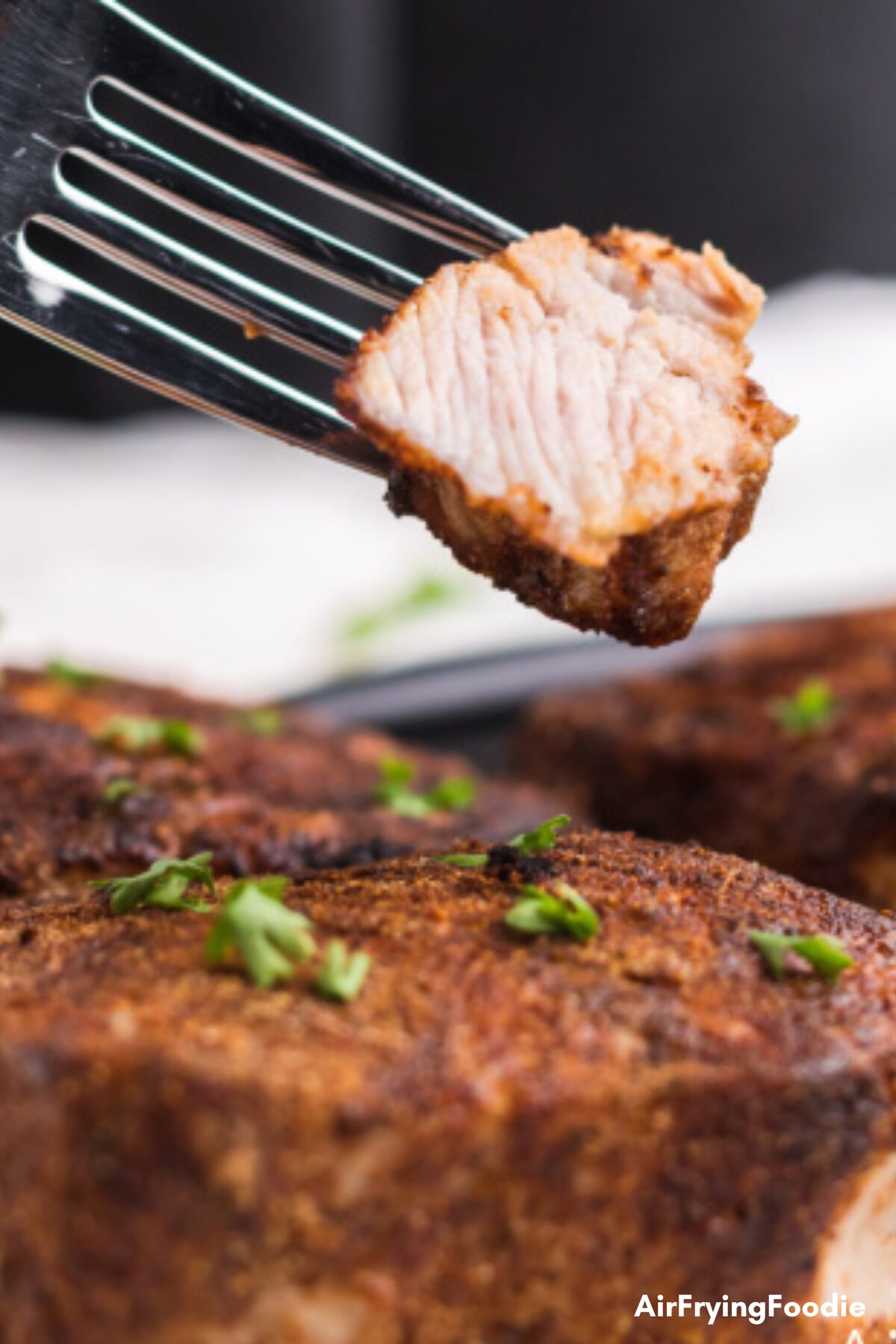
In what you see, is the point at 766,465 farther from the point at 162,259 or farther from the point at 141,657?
the point at 141,657

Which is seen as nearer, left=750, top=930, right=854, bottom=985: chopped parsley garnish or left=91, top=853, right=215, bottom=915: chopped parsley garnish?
left=750, top=930, right=854, bottom=985: chopped parsley garnish

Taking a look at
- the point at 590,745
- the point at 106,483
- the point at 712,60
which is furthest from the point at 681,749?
the point at 712,60

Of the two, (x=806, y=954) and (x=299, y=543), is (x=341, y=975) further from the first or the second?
(x=299, y=543)

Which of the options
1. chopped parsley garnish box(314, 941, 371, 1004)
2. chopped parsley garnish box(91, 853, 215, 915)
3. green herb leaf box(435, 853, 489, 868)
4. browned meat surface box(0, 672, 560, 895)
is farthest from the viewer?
browned meat surface box(0, 672, 560, 895)

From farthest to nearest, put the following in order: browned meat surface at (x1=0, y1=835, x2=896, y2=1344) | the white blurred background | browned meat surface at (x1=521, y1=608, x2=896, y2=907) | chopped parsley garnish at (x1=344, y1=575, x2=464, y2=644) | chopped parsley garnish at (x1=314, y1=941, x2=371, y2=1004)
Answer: chopped parsley garnish at (x1=344, y1=575, x2=464, y2=644) → the white blurred background → browned meat surface at (x1=521, y1=608, x2=896, y2=907) → chopped parsley garnish at (x1=314, y1=941, x2=371, y2=1004) → browned meat surface at (x1=0, y1=835, x2=896, y2=1344)

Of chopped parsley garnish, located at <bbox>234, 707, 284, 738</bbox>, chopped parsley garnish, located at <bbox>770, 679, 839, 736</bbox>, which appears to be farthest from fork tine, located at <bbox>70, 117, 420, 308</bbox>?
chopped parsley garnish, located at <bbox>770, 679, 839, 736</bbox>

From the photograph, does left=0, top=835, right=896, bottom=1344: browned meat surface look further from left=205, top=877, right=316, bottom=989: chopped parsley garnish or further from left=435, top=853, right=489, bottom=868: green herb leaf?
left=435, top=853, right=489, bottom=868: green herb leaf

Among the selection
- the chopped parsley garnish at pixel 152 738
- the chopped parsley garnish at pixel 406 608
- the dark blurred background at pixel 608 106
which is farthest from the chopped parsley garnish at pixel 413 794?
the dark blurred background at pixel 608 106
